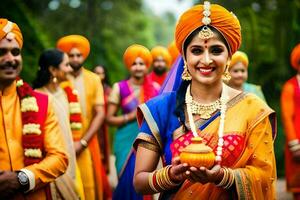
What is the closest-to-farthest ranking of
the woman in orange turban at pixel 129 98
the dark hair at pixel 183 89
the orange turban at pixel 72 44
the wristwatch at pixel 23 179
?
the dark hair at pixel 183 89, the wristwatch at pixel 23 179, the orange turban at pixel 72 44, the woman in orange turban at pixel 129 98

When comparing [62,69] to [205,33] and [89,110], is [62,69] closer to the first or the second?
[89,110]

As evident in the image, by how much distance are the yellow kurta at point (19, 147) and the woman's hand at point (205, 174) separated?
4.65 feet

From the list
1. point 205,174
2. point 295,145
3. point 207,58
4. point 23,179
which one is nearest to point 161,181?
point 205,174

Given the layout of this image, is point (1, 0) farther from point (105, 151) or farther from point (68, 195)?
point (68, 195)

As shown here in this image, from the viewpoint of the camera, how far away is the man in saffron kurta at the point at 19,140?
4582 millimetres

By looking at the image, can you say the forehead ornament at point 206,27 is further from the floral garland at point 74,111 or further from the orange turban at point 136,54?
the orange turban at point 136,54

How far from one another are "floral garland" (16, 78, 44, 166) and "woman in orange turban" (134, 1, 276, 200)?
0.99m

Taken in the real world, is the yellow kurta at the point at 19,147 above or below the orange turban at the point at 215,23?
below

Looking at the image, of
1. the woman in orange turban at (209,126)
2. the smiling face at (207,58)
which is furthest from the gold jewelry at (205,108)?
the smiling face at (207,58)

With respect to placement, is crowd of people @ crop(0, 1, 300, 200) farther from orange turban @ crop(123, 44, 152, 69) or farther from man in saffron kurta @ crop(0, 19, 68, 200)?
orange turban @ crop(123, 44, 152, 69)

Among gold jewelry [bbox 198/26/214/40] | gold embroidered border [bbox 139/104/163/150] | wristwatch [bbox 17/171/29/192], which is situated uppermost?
gold jewelry [bbox 198/26/214/40]

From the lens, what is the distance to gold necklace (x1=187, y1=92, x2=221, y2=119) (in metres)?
4.06

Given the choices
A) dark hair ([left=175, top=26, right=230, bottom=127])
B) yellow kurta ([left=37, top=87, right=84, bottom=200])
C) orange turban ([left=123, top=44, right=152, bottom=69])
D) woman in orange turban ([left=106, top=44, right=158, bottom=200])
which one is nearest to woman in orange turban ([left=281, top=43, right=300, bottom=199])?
woman in orange turban ([left=106, top=44, right=158, bottom=200])

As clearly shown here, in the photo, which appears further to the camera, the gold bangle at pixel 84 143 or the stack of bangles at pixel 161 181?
the gold bangle at pixel 84 143
